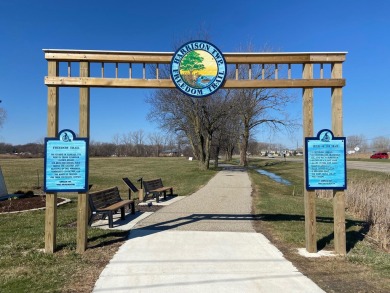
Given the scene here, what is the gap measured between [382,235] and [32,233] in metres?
7.27

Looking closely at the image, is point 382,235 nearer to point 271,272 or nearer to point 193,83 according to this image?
point 271,272

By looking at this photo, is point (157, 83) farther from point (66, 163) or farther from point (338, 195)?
point (338, 195)

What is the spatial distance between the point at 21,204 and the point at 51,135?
19.4 ft

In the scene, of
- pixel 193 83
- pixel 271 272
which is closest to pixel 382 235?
pixel 271 272

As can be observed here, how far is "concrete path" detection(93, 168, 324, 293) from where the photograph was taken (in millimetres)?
4363

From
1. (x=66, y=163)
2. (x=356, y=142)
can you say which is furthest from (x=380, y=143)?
(x=66, y=163)

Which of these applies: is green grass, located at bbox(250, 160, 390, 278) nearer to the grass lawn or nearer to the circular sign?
the grass lawn

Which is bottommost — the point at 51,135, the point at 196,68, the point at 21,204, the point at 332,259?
the point at 332,259

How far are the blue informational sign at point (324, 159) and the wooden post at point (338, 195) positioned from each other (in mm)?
209

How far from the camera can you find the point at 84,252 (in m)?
5.85

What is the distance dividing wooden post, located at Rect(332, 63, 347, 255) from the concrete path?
1.06 meters

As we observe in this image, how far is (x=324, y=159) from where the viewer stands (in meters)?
5.98

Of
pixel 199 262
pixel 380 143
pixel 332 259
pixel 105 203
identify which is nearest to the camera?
pixel 199 262

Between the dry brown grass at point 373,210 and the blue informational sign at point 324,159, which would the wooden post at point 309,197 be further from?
the dry brown grass at point 373,210
